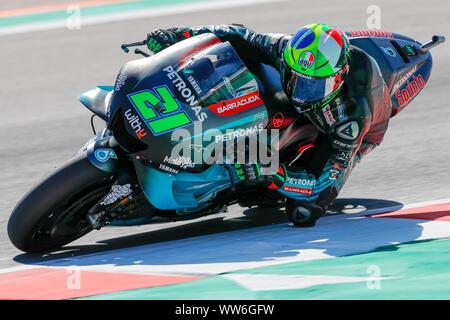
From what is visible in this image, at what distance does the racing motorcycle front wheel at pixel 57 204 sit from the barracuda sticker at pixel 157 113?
385 millimetres

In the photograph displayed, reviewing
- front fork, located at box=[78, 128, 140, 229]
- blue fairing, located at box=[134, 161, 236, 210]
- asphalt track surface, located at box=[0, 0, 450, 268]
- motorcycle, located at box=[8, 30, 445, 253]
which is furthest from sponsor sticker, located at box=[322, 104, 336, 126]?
front fork, located at box=[78, 128, 140, 229]

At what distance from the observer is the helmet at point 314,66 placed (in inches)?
264

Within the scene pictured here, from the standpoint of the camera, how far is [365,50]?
794 cm

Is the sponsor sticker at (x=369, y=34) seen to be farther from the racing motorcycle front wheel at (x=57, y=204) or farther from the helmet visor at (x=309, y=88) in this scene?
the racing motorcycle front wheel at (x=57, y=204)

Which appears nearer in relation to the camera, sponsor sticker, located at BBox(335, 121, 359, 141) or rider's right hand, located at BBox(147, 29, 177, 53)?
sponsor sticker, located at BBox(335, 121, 359, 141)

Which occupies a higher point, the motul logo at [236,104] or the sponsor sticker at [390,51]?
the sponsor sticker at [390,51]

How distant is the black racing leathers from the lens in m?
6.96

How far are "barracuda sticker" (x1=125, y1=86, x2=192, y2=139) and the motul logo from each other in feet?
0.67

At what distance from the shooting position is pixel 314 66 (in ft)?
22.0

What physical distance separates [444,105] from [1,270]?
5.85m

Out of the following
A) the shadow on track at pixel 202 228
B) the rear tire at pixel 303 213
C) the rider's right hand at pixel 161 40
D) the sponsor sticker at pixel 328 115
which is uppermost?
the rider's right hand at pixel 161 40

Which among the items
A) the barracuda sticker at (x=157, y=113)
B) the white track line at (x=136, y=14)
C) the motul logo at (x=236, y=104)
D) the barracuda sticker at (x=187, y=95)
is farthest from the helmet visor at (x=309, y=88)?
the white track line at (x=136, y=14)

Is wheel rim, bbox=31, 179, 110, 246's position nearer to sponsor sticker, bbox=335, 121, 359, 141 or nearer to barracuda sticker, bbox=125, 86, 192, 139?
barracuda sticker, bbox=125, 86, 192, 139
